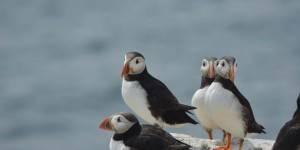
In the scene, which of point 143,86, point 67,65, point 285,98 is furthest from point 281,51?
point 143,86

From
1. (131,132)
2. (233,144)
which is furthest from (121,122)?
(233,144)

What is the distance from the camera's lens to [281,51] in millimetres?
53500

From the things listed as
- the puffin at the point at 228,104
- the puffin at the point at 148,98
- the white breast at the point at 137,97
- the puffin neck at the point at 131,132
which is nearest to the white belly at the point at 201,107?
the puffin at the point at 148,98

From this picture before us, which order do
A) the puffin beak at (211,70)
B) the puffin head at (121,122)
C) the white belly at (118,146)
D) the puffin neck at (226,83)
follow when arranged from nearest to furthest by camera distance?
the white belly at (118,146) < the puffin head at (121,122) < the puffin neck at (226,83) < the puffin beak at (211,70)

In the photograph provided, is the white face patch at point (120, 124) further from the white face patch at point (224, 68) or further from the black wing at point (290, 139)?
the black wing at point (290, 139)

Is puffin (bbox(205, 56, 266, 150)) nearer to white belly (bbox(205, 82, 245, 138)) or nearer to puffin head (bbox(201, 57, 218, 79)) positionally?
white belly (bbox(205, 82, 245, 138))

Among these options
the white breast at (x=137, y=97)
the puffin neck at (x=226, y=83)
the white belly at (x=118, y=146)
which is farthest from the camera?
the white breast at (x=137, y=97)

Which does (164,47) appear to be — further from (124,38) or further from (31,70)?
(31,70)

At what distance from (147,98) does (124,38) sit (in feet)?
123

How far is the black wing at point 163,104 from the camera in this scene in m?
17.9

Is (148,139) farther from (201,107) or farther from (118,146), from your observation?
(201,107)

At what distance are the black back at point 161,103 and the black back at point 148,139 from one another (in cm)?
171

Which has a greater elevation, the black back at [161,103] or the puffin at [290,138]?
the black back at [161,103]

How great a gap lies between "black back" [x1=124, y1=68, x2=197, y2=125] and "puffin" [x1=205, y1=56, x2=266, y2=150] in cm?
81
